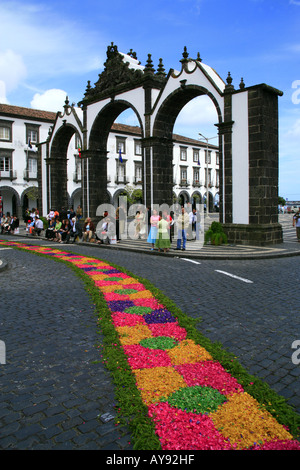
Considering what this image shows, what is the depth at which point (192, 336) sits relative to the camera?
4609mm

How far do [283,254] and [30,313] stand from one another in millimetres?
8856

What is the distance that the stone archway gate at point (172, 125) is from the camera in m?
14.7

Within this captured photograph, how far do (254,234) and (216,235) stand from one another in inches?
58.5

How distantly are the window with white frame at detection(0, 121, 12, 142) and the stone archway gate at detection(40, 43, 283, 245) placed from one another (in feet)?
51.5

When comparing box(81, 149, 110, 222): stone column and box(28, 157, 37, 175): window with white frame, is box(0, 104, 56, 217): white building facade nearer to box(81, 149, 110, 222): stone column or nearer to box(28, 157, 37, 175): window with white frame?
box(28, 157, 37, 175): window with white frame

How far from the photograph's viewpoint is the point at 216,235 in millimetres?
15273

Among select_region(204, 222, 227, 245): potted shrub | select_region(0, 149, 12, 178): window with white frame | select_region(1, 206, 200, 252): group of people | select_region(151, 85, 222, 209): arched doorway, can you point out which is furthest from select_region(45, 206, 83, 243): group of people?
select_region(0, 149, 12, 178): window with white frame

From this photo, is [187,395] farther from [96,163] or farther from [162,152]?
[96,163]

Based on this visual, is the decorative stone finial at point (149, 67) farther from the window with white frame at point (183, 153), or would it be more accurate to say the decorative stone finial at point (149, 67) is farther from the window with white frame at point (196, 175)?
the window with white frame at point (196, 175)

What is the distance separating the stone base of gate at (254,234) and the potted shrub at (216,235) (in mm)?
360
